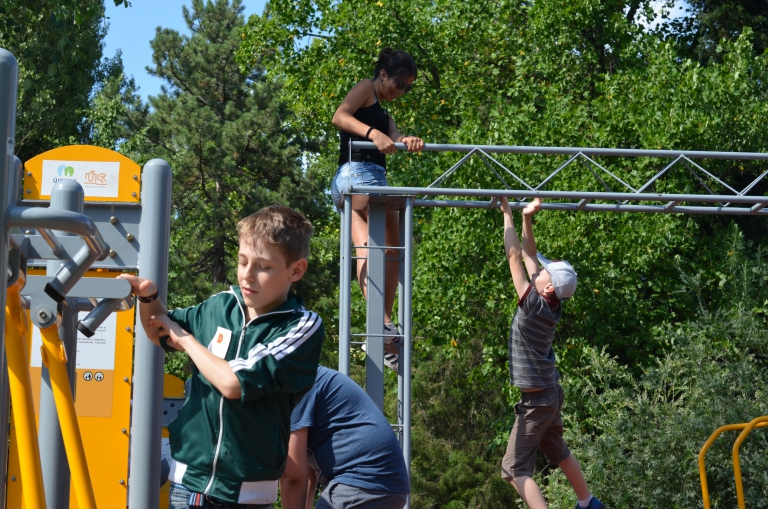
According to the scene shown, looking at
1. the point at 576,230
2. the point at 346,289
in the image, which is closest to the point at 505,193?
the point at 346,289

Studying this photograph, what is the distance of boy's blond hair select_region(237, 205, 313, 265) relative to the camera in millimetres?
2420

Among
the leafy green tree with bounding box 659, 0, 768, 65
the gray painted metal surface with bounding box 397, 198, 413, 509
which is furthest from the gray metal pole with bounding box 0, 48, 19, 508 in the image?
the leafy green tree with bounding box 659, 0, 768, 65

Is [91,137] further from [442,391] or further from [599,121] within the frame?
[599,121]

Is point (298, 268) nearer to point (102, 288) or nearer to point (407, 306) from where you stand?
point (102, 288)

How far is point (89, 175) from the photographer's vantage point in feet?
14.5

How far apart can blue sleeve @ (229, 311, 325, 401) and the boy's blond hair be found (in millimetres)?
171

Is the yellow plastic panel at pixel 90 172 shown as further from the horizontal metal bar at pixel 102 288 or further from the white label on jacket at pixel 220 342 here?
the horizontal metal bar at pixel 102 288

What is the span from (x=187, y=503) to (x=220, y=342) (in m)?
0.43

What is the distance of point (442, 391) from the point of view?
55.8 feet

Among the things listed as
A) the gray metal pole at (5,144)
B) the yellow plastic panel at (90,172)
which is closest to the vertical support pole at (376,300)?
the yellow plastic panel at (90,172)

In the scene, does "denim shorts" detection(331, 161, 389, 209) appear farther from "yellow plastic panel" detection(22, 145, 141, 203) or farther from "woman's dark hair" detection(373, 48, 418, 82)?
"yellow plastic panel" detection(22, 145, 141, 203)

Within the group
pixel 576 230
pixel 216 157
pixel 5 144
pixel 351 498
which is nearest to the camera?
A: pixel 5 144

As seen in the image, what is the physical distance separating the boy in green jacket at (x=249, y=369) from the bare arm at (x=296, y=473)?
1.03m

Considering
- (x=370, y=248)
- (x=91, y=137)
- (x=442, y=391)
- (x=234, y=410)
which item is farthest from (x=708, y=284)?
(x=91, y=137)
